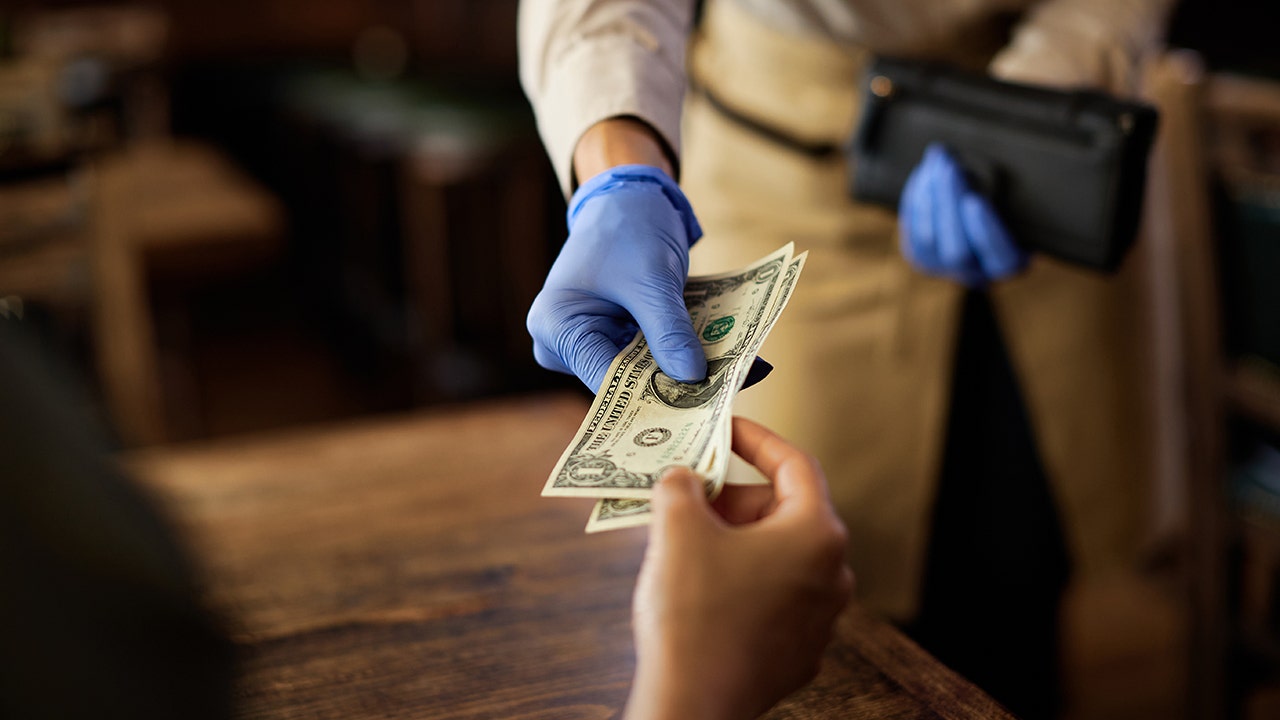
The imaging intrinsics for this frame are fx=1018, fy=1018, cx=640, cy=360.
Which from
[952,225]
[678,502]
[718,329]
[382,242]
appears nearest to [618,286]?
[718,329]

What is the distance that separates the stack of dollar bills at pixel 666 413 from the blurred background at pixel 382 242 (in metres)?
0.27

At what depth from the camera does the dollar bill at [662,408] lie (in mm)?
533

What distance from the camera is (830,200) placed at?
1053 millimetres

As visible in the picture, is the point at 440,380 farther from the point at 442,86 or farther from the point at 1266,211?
the point at 1266,211

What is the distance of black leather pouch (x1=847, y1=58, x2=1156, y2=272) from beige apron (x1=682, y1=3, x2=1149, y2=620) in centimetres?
10

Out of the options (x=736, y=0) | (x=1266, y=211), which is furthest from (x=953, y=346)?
(x=736, y=0)

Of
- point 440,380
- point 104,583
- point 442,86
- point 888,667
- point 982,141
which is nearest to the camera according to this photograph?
point 104,583

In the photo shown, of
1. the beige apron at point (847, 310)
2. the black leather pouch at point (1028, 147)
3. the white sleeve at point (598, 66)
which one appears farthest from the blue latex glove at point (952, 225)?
the white sleeve at point (598, 66)

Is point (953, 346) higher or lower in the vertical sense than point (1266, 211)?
lower

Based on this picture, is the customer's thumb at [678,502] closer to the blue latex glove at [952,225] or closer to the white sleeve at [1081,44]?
the blue latex glove at [952,225]

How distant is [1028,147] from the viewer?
0.85 metres

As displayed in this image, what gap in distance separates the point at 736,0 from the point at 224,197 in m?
2.01

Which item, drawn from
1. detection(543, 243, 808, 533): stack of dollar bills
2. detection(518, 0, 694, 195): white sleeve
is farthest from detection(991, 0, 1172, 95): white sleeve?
detection(543, 243, 808, 533): stack of dollar bills

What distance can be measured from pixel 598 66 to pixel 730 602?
0.43 m
